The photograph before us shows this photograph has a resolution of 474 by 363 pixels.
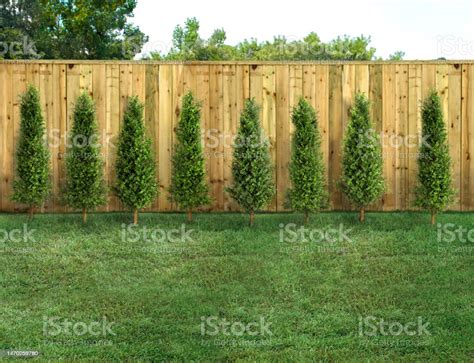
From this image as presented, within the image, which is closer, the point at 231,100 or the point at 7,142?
the point at 231,100

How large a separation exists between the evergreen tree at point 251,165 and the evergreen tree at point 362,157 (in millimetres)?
1807

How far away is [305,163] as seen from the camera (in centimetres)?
1362

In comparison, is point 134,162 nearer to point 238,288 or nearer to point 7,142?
point 7,142

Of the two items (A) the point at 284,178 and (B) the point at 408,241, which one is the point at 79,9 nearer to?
(A) the point at 284,178

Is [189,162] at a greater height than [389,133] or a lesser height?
lesser

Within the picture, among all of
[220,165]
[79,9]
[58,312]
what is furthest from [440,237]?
[79,9]

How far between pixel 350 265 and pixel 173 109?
19.6 feet

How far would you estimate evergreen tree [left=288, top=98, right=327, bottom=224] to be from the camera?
1359 centimetres

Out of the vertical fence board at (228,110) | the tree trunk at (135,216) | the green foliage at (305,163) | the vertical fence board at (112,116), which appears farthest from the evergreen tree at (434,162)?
the vertical fence board at (112,116)

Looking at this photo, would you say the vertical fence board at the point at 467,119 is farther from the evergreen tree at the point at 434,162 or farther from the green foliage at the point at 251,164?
the green foliage at the point at 251,164

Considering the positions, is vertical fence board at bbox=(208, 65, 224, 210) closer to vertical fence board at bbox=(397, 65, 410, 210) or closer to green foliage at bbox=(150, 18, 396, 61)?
vertical fence board at bbox=(397, 65, 410, 210)

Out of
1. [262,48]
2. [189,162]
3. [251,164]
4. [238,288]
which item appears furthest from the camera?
[262,48]

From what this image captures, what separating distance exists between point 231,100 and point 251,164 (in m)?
2.33

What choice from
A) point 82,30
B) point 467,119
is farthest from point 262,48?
point 467,119
